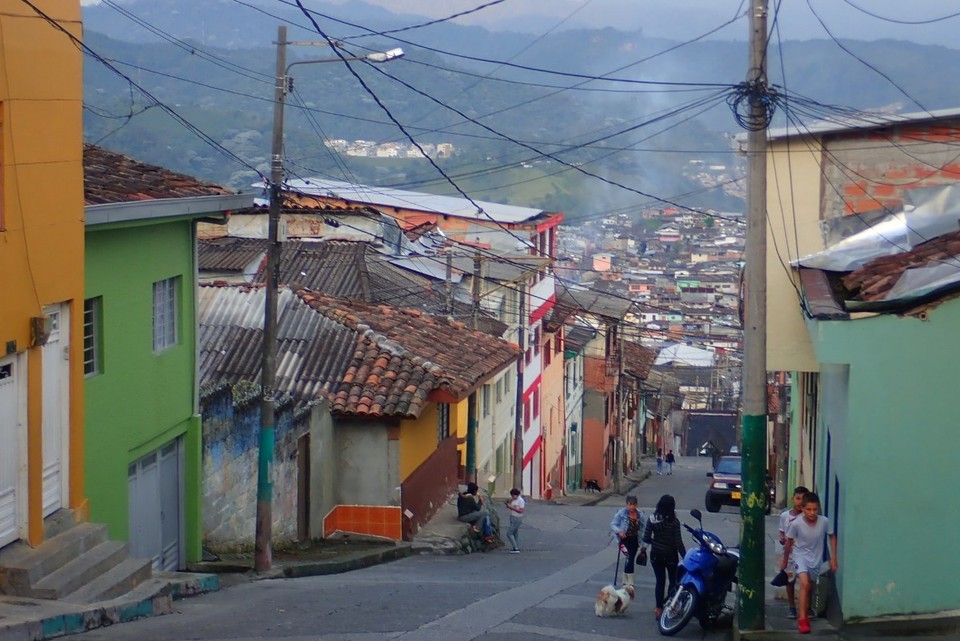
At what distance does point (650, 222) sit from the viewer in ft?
342

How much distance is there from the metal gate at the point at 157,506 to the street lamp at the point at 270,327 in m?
1.12

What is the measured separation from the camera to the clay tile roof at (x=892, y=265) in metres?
11.2

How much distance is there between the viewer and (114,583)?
11.2 meters

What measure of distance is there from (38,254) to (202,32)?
5902 inches

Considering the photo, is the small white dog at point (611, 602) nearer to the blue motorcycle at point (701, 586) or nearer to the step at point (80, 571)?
the blue motorcycle at point (701, 586)

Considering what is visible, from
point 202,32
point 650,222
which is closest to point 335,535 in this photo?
point 650,222

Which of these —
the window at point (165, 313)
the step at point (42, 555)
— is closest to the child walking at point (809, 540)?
the step at point (42, 555)

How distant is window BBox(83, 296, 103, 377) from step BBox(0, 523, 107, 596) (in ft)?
6.06

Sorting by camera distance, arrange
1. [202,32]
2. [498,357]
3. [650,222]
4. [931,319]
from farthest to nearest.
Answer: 1. [202,32]
2. [650,222]
3. [498,357]
4. [931,319]

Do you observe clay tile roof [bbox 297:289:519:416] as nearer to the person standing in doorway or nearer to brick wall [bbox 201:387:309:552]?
brick wall [bbox 201:387:309:552]

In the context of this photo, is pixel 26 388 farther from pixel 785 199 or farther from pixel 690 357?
pixel 690 357

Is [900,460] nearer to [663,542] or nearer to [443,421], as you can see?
[663,542]

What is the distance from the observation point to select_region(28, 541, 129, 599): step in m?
10.4

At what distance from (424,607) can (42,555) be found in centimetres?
365
